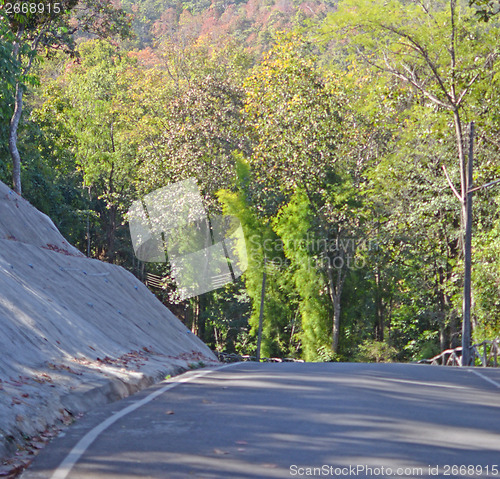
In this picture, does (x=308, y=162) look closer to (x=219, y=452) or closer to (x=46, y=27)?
(x=46, y=27)

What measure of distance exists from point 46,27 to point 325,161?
13.5m

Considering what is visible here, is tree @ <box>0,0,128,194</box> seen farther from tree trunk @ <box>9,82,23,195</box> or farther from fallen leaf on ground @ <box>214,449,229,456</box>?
fallen leaf on ground @ <box>214,449,229,456</box>

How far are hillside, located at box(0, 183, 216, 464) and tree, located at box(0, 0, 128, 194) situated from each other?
6.09 meters

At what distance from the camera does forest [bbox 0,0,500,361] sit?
95.9 feet

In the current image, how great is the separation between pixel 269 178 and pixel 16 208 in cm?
1540

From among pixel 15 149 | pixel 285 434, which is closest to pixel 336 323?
pixel 15 149

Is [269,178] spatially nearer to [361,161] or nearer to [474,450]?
[361,161]

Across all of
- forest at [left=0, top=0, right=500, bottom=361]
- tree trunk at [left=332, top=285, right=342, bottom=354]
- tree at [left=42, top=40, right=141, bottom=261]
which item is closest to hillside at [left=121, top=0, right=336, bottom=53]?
tree at [left=42, top=40, right=141, bottom=261]

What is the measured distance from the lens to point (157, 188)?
42156 millimetres

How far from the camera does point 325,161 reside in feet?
115

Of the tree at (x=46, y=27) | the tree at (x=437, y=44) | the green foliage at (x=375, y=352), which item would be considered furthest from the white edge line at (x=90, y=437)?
the green foliage at (x=375, y=352)

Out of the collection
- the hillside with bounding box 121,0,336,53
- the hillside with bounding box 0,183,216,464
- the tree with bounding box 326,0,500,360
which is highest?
the hillside with bounding box 121,0,336,53

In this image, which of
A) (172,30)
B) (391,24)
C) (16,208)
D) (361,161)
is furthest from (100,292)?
(172,30)

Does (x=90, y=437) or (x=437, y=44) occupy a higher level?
(x=437, y=44)
